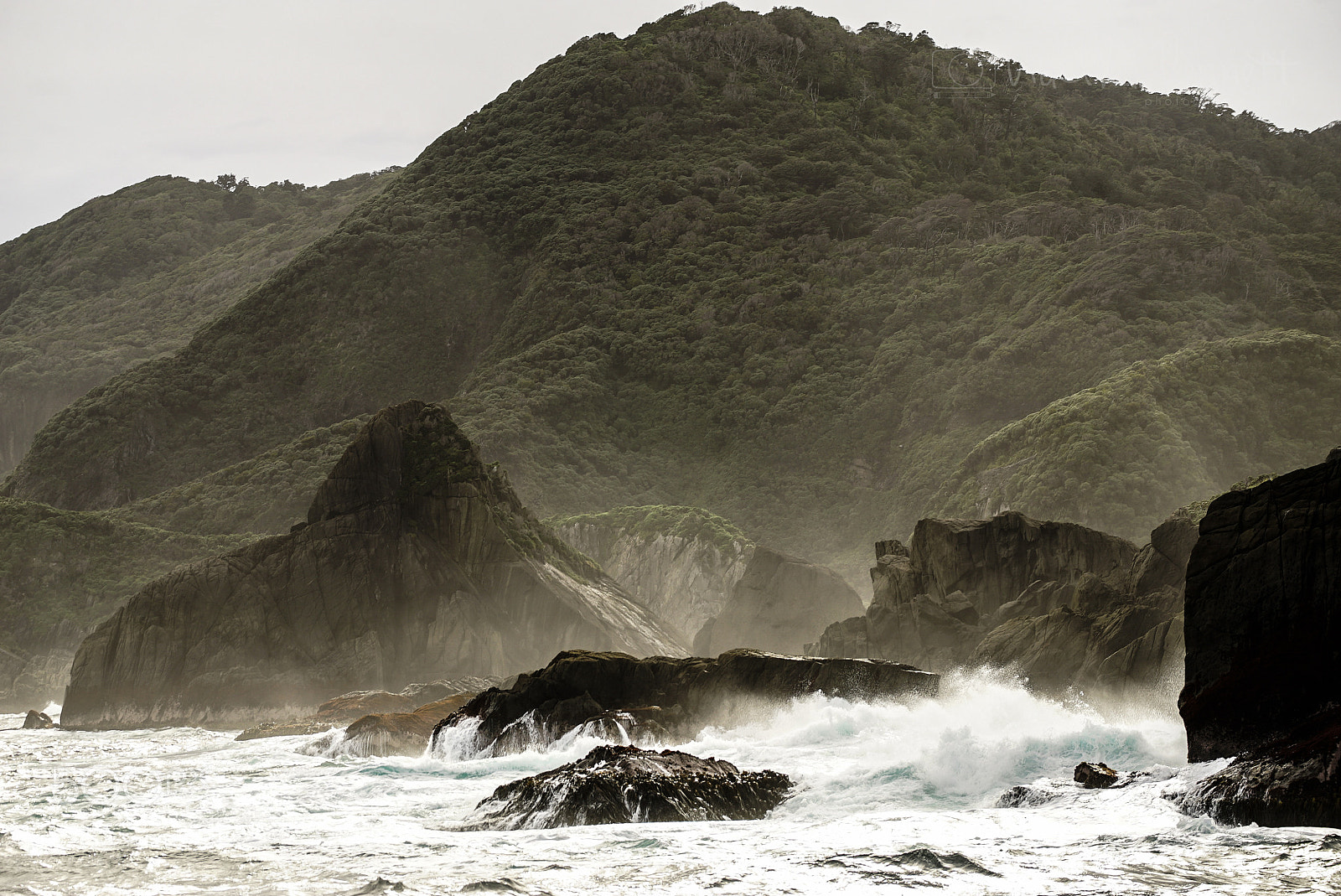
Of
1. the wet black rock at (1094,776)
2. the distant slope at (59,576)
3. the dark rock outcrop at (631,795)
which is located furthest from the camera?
the distant slope at (59,576)

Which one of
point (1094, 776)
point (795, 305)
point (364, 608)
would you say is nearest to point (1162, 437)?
point (364, 608)

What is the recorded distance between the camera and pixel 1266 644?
47.9ft

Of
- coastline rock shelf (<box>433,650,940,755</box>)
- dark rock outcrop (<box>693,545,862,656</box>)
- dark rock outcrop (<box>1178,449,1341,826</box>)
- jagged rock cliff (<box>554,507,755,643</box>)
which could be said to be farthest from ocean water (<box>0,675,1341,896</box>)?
jagged rock cliff (<box>554,507,755,643</box>)

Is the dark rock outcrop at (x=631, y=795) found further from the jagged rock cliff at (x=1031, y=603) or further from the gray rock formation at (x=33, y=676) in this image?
the gray rock formation at (x=33, y=676)

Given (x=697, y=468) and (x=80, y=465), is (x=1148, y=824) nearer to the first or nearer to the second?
(x=697, y=468)

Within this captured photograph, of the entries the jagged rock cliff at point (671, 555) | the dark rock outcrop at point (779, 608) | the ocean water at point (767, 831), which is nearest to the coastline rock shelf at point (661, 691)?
the ocean water at point (767, 831)

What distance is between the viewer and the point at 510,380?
330 ft

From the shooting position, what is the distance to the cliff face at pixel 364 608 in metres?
39.2

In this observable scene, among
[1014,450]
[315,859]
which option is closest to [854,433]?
[1014,450]

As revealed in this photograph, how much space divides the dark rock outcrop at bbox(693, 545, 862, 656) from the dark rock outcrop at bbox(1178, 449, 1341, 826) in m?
40.9

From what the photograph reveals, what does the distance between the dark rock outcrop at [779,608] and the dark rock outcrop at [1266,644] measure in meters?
40.9

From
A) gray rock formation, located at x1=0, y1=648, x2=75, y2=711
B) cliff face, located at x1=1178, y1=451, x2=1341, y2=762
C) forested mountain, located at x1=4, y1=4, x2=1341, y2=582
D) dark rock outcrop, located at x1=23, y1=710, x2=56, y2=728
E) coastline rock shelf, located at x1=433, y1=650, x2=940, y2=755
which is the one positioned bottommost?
dark rock outcrop, located at x1=23, y1=710, x2=56, y2=728

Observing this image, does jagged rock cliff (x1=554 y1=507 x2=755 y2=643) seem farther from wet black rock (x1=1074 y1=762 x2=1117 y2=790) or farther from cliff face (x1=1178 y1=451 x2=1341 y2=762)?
cliff face (x1=1178 y1=451 x2=1341 y2=762)

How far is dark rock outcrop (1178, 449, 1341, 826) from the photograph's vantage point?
13.2 metres
